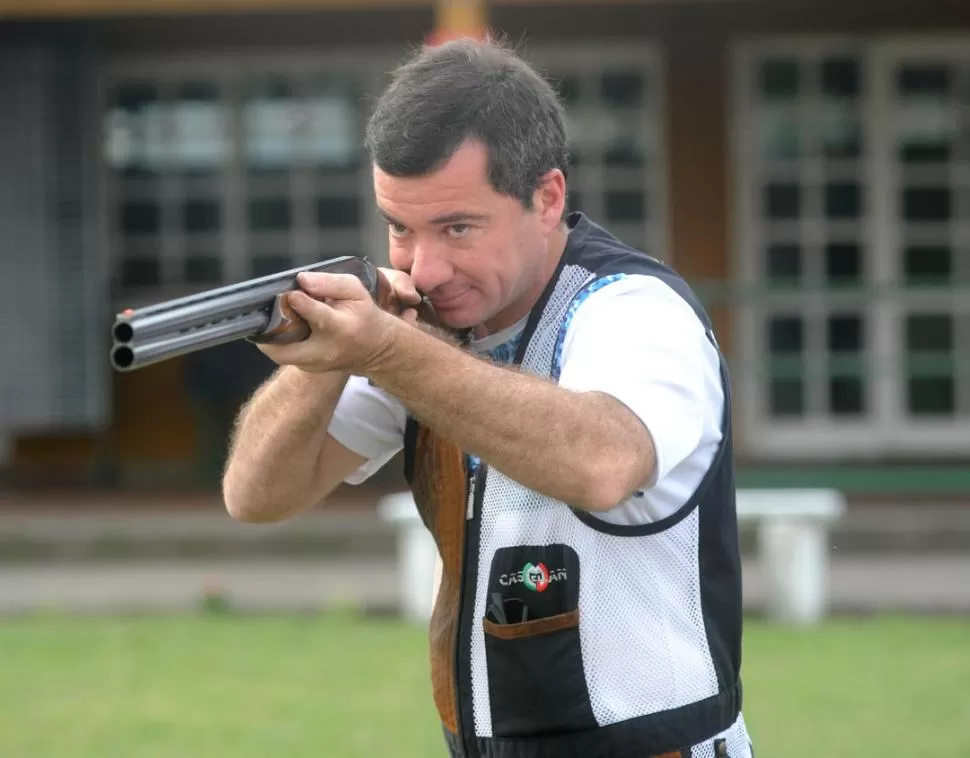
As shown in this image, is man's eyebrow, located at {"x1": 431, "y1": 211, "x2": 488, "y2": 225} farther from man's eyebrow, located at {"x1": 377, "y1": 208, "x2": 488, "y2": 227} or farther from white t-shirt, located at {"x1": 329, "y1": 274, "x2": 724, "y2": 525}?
white t-shirt, located at {"x1": 329, "y1": 274, "x2": 724, "y2": 525}

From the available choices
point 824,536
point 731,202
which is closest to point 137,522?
point 824,536

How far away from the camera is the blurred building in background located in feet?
36.9

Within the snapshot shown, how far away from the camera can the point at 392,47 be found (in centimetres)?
1136

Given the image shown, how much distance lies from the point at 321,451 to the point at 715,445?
2.06 ft

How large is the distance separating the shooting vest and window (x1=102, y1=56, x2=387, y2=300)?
8.97 metres

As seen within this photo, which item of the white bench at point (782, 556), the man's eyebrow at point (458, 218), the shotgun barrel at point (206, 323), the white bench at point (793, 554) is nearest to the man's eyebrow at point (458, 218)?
the man's eyebrow at point (458, 218)

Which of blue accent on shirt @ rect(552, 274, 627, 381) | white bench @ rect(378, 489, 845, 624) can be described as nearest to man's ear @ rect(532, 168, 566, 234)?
blue accent on shirt @ rect(552, 274, 627, 381)

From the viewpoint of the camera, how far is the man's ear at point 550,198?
91.4 inches

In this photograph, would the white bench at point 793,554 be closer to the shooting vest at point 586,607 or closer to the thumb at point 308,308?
the shooting vest at point 586,607

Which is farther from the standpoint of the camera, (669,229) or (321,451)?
(669,229)

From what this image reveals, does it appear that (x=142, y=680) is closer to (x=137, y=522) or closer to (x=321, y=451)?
(x=137, y=522)

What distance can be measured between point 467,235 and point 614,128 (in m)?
9.32

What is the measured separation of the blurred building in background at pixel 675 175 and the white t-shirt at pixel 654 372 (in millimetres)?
8908

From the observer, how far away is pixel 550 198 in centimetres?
235
